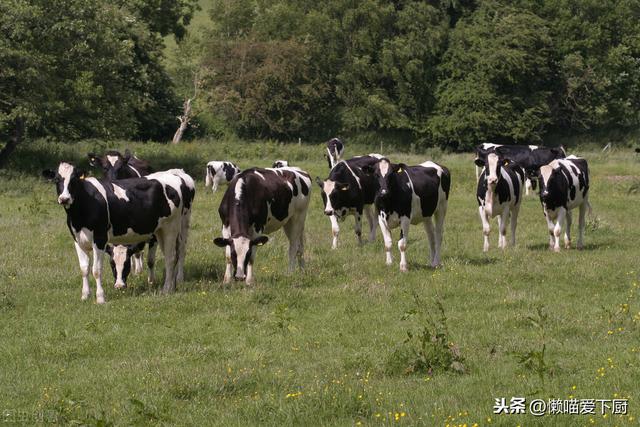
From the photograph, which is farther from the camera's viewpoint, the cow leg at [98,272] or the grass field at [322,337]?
the cow leg at [98,272]

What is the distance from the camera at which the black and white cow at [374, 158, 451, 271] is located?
59.9 ft

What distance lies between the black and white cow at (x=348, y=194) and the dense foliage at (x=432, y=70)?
128 feet

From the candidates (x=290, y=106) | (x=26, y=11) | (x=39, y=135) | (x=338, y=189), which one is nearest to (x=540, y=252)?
(x=338, y=189)

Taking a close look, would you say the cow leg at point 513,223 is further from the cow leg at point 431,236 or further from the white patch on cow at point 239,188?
the white patch on cow at point 239,188

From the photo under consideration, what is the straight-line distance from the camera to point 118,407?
30.4 ft

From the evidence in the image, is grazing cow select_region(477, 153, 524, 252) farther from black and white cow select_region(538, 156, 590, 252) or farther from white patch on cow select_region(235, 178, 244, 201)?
white patch on cow select_region(235, 178, 244, 201)

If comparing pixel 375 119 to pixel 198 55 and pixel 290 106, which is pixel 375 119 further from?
pixel 198 55

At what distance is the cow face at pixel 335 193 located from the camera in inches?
858

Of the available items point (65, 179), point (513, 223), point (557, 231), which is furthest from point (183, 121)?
point (65, 179)

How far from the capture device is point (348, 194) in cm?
2248

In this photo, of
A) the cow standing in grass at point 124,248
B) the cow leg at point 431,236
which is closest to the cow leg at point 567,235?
the cow leg at point 431,236

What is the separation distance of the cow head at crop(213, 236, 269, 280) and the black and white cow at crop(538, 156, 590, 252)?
835cm

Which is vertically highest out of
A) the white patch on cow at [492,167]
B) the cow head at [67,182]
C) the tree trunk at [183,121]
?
the cow head at [67,182]

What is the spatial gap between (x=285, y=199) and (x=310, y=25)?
50.2m
